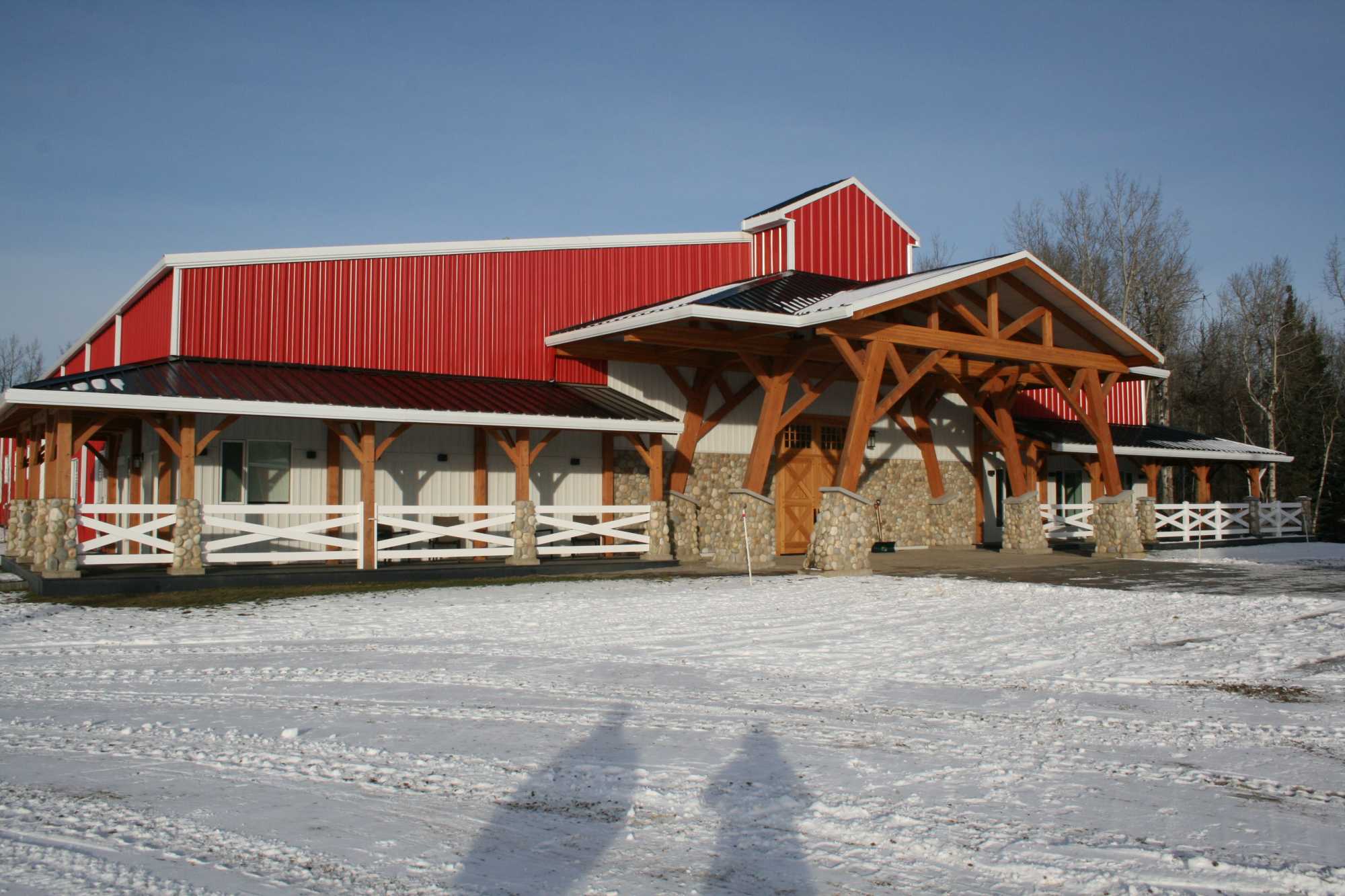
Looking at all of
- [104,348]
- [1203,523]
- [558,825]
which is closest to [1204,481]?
[1203,523]

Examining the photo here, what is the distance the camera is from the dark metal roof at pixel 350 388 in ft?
47.0

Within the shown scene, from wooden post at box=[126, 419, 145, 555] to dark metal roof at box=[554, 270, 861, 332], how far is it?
695 cm

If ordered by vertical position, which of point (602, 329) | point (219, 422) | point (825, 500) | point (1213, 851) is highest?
point (602, 329)

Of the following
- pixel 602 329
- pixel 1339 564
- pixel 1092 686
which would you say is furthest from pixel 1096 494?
pixel 1092 686

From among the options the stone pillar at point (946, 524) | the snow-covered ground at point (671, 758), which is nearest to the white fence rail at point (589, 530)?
the snow-covered ground at point (671, 758)

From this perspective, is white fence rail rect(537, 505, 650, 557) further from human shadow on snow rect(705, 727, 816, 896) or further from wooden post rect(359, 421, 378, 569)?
human shadow on snow rect(705, 727, 816, 896)

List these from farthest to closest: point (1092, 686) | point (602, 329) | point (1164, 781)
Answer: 1. point (602, 329)
2. point (1092, 686)
3. point (1164, 781)

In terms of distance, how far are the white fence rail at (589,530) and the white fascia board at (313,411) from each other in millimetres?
1298

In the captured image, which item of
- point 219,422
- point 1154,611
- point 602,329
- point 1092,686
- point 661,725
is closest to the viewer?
point 661,725

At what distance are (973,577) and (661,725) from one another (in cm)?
1041

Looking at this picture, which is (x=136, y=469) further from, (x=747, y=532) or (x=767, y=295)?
(x=767, y=295)

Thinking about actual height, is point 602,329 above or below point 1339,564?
above

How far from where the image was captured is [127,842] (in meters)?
4.43

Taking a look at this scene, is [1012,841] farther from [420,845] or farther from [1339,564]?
[1339,564]
